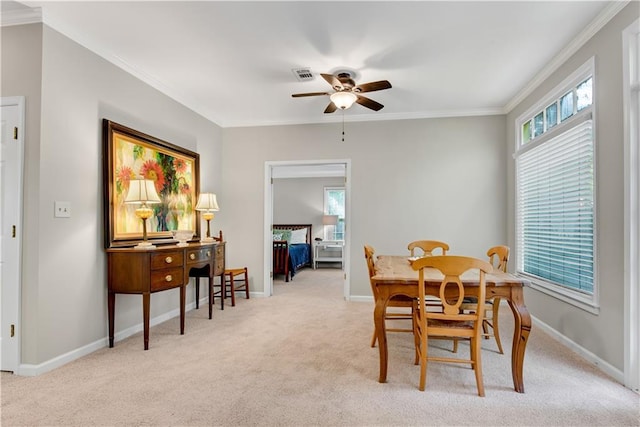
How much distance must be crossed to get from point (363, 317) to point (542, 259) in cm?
202

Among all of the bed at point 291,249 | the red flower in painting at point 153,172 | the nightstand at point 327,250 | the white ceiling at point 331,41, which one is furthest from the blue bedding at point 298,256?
A: the white ceiling at point 331,41

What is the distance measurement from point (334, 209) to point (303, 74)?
18.0 feet

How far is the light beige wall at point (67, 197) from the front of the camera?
94.4 inches

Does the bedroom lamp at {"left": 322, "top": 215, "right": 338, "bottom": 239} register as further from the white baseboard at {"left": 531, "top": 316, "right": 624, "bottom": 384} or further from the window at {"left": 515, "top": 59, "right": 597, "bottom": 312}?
the white baseboard at {"left": 531, "top": 316, "right": 624, "bottom": 384}

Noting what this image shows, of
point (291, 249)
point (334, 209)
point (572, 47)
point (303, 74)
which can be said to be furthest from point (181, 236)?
point (334, 209)

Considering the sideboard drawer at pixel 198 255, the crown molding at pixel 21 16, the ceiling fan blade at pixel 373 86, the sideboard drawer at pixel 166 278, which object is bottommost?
the sideboard drawer at pixel 166 278

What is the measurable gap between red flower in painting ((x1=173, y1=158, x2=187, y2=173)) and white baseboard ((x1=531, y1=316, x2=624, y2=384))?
4.33 metres

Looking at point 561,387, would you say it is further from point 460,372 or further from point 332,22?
point 332,22

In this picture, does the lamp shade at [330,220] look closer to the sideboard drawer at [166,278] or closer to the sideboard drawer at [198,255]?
the sideboard drawer at [198,255]

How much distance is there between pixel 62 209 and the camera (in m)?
2.55

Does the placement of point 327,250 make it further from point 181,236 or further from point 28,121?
point 28,121

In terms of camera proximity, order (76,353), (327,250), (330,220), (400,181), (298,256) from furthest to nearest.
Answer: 1. (327,250)
2. (330,220)
3. (298,256)
4. (400,181)
5. (76,353)

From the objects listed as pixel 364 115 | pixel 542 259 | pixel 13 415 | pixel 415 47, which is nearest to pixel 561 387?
pixel 542 259

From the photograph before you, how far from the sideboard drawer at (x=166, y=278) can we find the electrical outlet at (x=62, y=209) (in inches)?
31.7
